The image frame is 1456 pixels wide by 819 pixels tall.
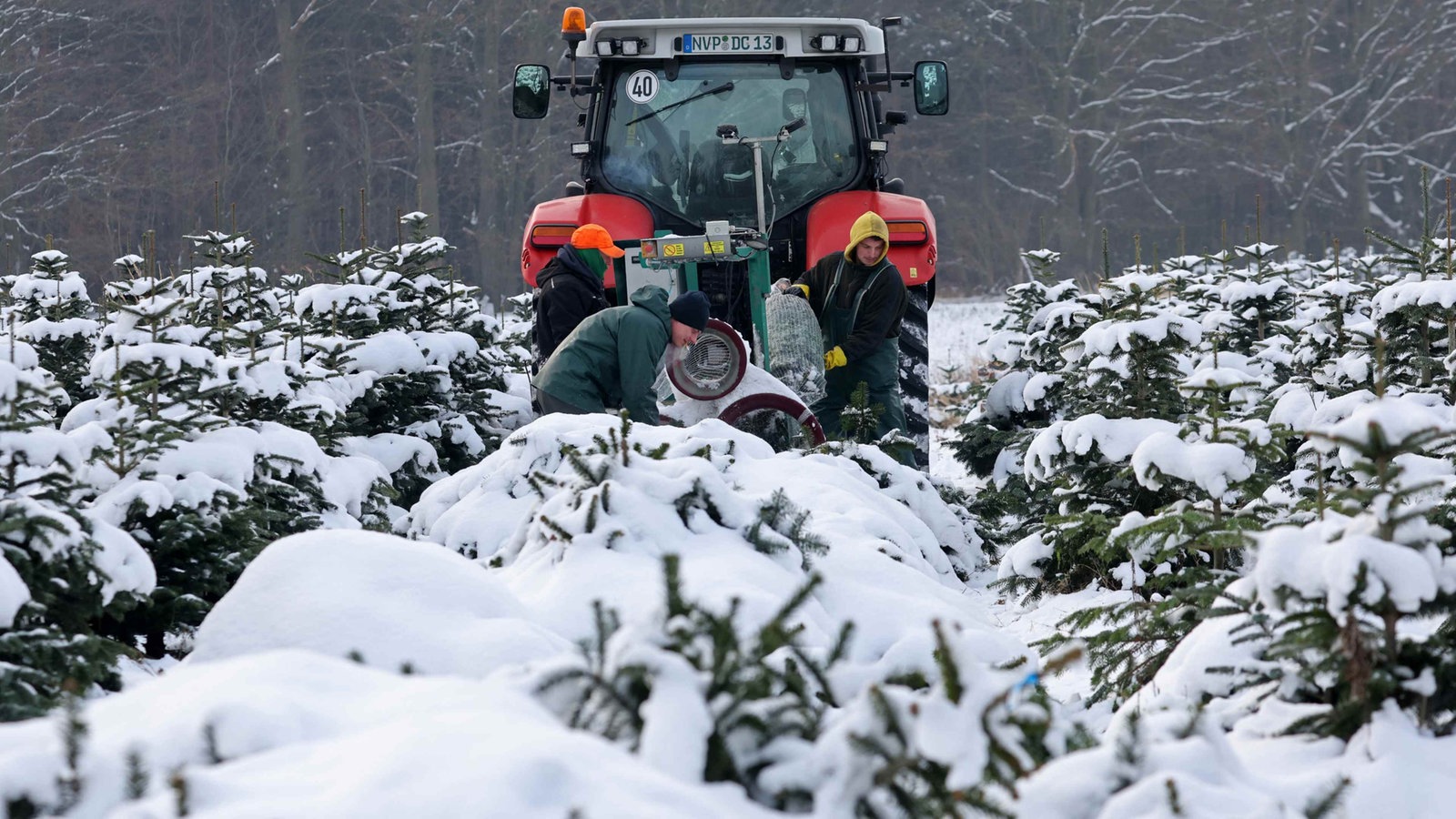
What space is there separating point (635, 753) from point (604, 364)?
480 cm

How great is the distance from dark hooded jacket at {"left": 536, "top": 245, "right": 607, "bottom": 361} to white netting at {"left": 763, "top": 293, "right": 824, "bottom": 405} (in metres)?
0.95

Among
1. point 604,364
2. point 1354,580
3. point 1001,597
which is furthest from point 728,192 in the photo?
point 1354,580

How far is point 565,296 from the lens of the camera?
7945mm

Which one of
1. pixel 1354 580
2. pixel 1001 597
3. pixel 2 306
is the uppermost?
pixel 1354 580

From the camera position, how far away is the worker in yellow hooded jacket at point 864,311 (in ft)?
26.0

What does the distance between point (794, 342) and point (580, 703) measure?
17.5ft

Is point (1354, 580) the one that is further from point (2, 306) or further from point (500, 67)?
point (500, 67)

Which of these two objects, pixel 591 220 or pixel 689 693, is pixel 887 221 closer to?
pixel 591 220

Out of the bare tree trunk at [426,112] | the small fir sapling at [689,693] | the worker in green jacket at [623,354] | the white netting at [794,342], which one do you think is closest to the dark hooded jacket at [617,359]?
the worker in green jacket at [623,354]

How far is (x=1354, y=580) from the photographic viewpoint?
8.97 feet

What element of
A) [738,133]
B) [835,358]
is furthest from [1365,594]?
[738,133]

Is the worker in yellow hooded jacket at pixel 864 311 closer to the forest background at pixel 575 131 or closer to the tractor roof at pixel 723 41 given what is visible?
the tractor roof at pixel 723 41

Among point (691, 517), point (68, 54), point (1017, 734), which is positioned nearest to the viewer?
point (1017, 734)

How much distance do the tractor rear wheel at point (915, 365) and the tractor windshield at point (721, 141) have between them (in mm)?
912
